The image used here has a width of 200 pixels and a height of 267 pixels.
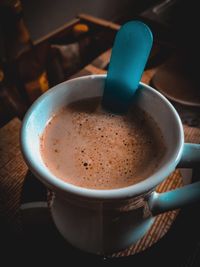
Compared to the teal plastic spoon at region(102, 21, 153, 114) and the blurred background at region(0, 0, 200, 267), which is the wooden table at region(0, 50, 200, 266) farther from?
the teal plastic spoon at region(102, 21, 153, 114)

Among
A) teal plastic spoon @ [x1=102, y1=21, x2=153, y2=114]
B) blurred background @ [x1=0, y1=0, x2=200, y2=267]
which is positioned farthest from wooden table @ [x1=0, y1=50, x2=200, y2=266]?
teal plastic spoon @ [x1=102, y1=21, x2=153, y2=114]

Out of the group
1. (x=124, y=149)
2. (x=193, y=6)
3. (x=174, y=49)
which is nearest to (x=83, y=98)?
(x=124, y=149)

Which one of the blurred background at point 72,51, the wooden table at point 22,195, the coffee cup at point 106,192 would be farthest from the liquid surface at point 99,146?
the blurred background at point 72,51

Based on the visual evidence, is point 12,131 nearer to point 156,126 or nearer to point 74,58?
point 156,126

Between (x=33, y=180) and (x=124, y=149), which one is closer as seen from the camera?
(x=124, y=149)

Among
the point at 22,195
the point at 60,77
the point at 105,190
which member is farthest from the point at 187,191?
the point at 60,77

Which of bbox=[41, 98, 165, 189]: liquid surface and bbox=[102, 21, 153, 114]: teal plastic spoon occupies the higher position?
bbox=[102, 21, 153, 114]: teal plastic spoon
